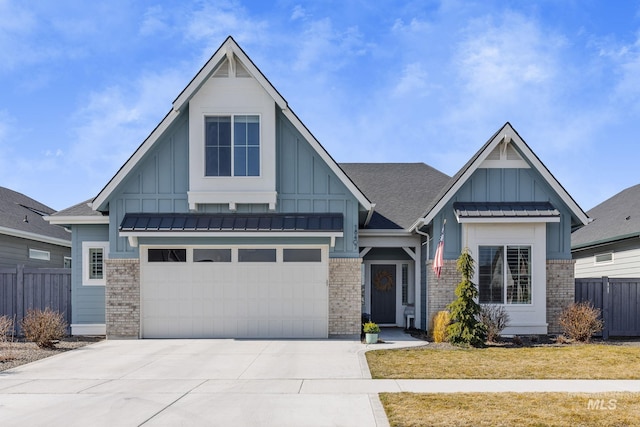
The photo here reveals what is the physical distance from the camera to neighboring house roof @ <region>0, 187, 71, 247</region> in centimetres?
2002

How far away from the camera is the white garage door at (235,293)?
15.8 meters

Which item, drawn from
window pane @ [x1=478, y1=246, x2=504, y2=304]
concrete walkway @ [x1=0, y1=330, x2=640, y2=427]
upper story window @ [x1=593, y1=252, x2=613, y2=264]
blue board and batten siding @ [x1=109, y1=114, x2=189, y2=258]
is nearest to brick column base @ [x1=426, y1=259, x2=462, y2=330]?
window pane @ [x1=478, y1=246, x2=504, y2=304]

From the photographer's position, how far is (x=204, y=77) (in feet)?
50.5

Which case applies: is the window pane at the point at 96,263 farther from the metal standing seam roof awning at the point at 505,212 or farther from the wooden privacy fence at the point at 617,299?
the wooden privacy fence at the point at 617,299

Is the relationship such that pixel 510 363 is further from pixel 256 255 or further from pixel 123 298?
pixel 123 298

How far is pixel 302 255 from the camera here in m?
16.0

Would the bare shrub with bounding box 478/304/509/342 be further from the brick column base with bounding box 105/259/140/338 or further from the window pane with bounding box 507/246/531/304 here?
the brick column base with bounding box 105/259/140/338

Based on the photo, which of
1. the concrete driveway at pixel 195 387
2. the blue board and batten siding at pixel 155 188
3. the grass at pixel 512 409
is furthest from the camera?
the blue board and batten siding at pixel 155 188

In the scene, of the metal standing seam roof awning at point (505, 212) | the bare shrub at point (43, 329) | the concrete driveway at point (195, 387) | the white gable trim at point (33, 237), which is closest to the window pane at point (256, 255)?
the concrete driveway at point (195, 387)

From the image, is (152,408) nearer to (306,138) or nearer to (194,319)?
(194,319)

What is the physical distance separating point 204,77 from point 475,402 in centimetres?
1125

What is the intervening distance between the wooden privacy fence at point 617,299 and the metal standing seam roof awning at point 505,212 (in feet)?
8.92

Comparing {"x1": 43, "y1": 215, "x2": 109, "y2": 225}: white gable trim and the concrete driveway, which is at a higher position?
{"x1": 43, "y1": 215, "x2": 109, "y2": 225}: white gable trim

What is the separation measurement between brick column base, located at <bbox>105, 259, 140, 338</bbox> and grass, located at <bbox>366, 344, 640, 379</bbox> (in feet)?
23.3
